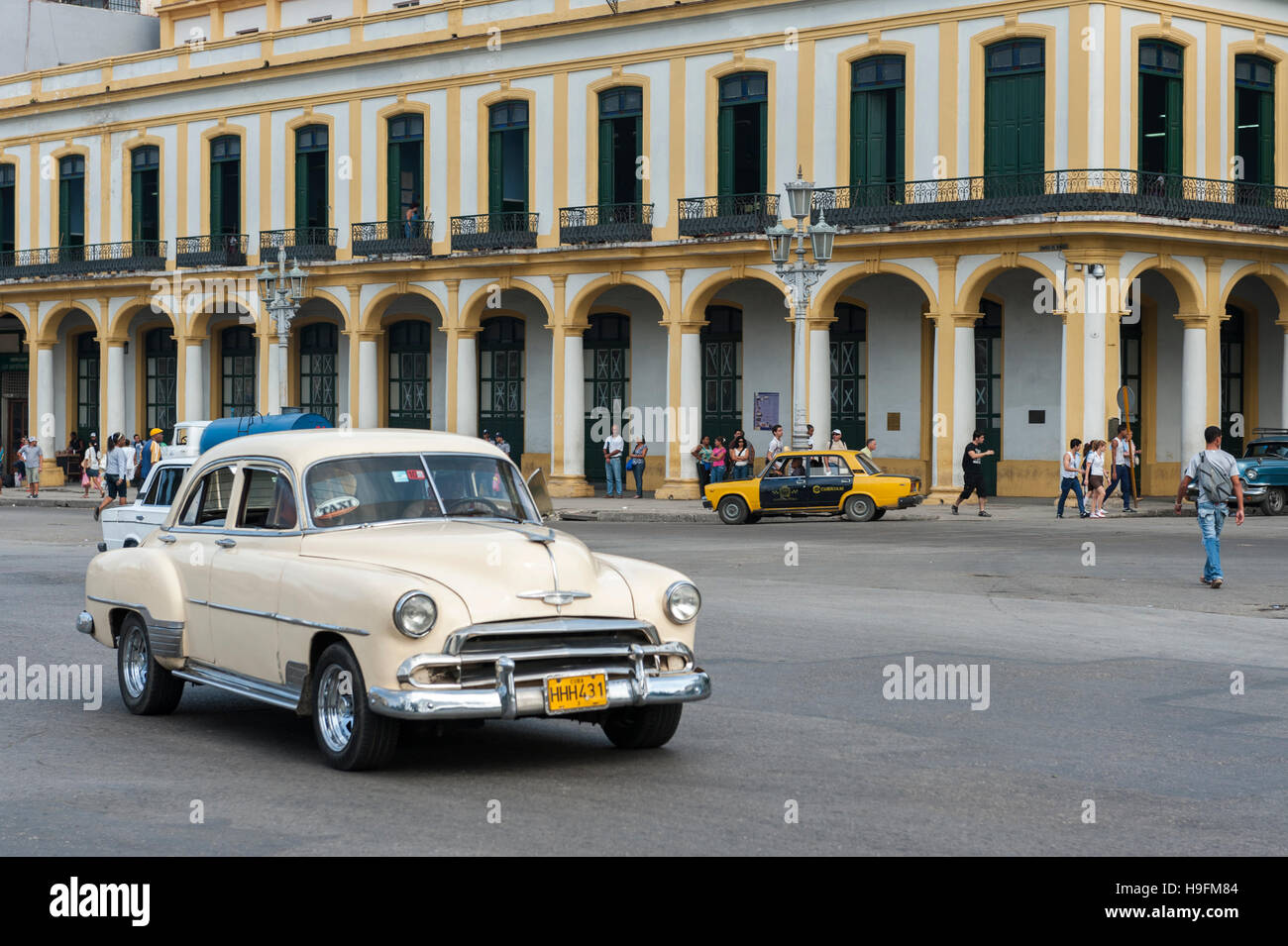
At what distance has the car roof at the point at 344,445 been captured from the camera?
9.62m

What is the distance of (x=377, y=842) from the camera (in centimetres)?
692

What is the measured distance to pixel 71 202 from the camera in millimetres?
51625

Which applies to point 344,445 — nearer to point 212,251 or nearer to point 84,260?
point 212,251

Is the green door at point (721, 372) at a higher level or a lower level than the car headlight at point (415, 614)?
higher

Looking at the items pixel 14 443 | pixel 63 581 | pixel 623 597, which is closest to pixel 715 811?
pixel 623 597

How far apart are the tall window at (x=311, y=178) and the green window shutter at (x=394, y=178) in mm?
2363

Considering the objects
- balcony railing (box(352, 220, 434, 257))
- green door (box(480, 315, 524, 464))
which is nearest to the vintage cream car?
balcony railing (box(352, 220, 434, 257))

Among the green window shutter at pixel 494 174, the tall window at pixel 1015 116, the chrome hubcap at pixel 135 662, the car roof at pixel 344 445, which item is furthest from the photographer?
the green window shutter at pixel 494 174

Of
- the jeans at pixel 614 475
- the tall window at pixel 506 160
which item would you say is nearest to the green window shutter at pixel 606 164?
the tall window at pixel 506 160

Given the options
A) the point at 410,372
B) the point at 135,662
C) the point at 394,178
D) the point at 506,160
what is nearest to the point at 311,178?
the point at 394,178

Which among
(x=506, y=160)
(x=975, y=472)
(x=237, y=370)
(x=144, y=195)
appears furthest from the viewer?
(x=237, y=370)

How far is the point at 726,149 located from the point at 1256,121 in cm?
1128

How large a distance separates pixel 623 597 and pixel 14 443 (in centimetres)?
5026

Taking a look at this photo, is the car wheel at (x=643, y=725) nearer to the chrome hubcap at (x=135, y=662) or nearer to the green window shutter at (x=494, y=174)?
the chrome hubcap at (x=135, y=662)
